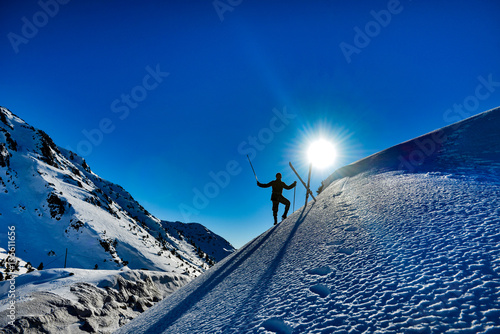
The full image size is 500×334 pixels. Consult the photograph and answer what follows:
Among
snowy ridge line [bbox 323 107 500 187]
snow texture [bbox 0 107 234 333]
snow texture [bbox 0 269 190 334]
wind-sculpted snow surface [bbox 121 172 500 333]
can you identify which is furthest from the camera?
snow texture [bbox 0 107 234 333]

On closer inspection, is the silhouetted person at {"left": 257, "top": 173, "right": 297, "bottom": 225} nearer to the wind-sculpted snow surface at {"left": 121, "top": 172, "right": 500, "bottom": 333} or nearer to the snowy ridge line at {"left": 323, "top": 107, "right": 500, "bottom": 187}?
the snowy ridge line at {"left": 323, "top": 107, "right": 500, "bottom": 187}

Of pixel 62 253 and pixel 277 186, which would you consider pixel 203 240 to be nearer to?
pixel 62 253

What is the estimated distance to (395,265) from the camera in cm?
211

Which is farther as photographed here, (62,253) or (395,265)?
(62,253)

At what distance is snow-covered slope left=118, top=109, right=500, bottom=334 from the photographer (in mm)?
1508

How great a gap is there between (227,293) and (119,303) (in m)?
5.30

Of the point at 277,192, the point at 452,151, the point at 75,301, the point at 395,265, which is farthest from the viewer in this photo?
the point at 277,192

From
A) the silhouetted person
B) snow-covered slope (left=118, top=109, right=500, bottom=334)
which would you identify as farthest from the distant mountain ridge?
snow-covered slope (left=118, top=109, right=500, bottom=334)

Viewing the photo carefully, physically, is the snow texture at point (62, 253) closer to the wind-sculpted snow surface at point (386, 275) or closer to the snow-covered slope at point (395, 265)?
the wind-sculpted snow surface at point (386, 275)

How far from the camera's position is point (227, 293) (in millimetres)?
3408

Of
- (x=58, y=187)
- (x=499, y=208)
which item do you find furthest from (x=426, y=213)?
(x=58, y=187)

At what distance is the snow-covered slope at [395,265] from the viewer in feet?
4.95

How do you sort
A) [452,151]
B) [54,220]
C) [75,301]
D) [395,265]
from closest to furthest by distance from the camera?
[395,265] → [452,151] → [75,301] → [54,220]

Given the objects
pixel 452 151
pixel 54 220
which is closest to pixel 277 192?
pixel 452 151
